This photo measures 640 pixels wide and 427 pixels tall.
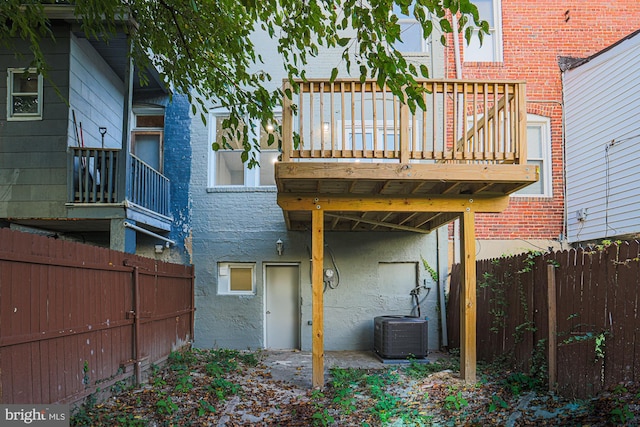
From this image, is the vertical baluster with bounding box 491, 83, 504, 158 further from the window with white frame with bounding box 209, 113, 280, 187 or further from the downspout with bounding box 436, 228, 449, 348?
the window with white frame with bounding box 209, 113, 280, 187

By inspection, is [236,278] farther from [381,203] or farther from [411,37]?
[411,37]

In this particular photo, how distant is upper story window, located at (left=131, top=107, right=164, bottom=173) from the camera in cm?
1110

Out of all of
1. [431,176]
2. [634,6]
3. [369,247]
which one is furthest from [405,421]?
[634,6]

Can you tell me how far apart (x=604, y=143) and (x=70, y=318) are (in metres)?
9.74

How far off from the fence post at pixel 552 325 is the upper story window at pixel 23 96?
8261 mm

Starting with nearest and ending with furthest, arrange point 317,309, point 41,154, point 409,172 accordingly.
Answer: point 409,172
point 317,309
point 41,154

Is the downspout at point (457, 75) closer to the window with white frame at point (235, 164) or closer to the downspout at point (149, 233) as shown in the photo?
the window with white frame at point (235, 164)

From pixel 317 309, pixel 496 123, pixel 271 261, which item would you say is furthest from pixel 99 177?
pixel 496 123

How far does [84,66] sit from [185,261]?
4240 mm

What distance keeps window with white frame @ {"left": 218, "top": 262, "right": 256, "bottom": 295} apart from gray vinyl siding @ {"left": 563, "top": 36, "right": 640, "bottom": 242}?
685 cm

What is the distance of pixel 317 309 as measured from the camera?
7.06 m

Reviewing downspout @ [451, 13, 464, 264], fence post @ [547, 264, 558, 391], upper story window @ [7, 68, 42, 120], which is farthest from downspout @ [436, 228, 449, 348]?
upper story window @ [7, 68, 42, 120]

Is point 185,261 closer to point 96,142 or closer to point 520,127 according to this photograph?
point 96,142

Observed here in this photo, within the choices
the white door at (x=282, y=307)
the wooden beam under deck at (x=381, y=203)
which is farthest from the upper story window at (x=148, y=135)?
the wooden beam under deck at (x=381, y=203)
